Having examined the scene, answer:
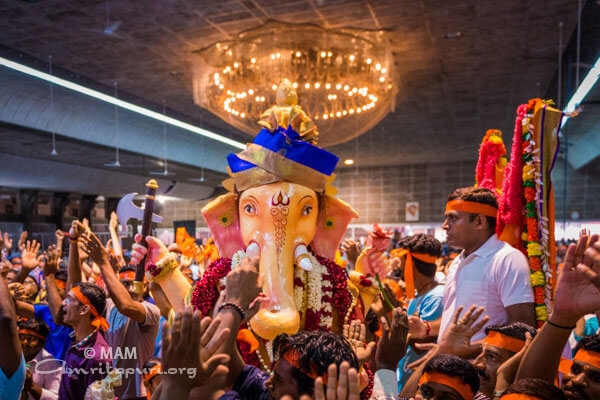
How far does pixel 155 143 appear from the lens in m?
11.3

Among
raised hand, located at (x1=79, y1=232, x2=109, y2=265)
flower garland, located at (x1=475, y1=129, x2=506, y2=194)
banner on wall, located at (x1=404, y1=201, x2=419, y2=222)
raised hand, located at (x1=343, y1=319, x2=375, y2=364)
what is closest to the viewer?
raised hand, located at (x1=343, y1=319, x2=375, y2=364)

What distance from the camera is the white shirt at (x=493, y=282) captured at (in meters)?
2.40

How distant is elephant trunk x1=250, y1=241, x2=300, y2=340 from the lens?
2221 millimetres

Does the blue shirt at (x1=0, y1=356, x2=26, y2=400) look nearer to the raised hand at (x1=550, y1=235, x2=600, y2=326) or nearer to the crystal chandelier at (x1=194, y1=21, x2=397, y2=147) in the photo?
the raised hand at (x1=550, y1=235, x2=600, y2=326)

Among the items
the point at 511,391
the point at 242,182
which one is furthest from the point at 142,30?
the point at 511,391

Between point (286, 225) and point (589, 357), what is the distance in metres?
1.41

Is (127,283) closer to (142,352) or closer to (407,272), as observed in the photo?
(142,352)

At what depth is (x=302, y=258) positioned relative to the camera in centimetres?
247

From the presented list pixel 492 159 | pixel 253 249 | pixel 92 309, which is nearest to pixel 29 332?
pixel 92 309

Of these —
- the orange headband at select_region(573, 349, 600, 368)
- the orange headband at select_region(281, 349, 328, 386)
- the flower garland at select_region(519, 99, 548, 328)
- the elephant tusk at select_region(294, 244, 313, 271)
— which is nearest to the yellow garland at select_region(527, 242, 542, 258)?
the flower garland at select_region(519, 99, 548, 328)

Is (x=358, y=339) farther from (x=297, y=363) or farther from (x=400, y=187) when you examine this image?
(x=400, y=187)

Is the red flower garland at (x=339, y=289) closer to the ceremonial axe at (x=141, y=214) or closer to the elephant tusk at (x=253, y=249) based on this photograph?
the elephant tusk at (x=253, y=249)

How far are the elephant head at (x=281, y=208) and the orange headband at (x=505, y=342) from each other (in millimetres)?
852

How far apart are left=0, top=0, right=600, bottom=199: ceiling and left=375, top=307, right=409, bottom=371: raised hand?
4267mm
